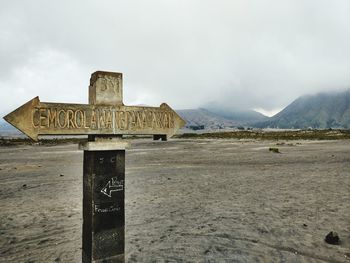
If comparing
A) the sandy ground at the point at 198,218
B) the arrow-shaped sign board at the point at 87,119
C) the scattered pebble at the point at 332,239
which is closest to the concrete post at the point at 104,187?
the arrow-shaped sign board at the point at 87,119

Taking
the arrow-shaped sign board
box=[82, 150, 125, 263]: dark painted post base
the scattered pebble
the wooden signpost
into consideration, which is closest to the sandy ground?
the scattered pebble

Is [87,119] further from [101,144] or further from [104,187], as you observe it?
[104,187]

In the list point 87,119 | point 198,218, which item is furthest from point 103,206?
point 198,218

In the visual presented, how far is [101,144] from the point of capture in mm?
5016

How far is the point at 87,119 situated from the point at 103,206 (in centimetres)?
138

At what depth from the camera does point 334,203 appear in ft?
39.1

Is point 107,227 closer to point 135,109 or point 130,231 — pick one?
point 135,109

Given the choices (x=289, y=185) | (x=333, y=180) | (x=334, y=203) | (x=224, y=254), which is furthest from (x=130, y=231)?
(x=333, y=180)

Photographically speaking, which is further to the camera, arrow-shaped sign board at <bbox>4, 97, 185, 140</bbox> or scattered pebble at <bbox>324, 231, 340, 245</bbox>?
scattered pebble at <bbox>324, 231, 340, 245</bbox>

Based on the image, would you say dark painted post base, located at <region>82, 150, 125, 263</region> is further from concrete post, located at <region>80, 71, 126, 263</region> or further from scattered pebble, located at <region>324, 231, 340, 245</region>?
scattered pebble, located at <region>324, 231, 340, 245</region>

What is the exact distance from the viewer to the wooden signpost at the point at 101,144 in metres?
4.84

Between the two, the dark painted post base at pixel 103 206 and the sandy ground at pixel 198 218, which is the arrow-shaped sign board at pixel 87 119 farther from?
the sandy ground at pixel 198 218

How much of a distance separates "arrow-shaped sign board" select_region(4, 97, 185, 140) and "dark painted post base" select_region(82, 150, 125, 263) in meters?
0.41

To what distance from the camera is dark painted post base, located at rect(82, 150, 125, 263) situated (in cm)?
497
